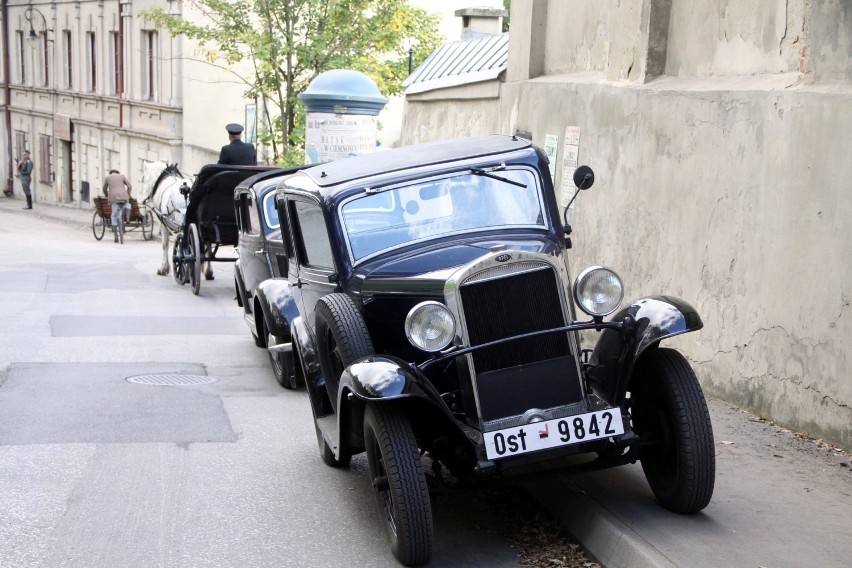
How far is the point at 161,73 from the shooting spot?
36.8 m

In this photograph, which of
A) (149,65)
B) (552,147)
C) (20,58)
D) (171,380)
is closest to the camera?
(171,380)

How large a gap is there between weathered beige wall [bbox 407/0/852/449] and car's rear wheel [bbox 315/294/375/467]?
3.00 metres

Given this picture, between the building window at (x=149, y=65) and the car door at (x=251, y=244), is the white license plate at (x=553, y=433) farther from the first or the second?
the building window at (x=149, y=65)

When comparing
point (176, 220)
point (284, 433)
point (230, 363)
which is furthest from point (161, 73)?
point (284, 433)

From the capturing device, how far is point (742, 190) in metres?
7.78

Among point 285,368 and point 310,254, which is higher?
point 310,254

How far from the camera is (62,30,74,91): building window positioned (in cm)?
4462

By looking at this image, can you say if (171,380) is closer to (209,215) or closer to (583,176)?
(583,176)

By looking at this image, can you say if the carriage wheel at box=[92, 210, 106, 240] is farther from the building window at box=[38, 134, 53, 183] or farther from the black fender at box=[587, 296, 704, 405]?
the black fender at box=[587, 296, 704, 405]

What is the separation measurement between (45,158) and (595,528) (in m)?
44.6

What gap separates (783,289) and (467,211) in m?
2.39

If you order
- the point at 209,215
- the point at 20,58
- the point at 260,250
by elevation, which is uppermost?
the point at 20,58

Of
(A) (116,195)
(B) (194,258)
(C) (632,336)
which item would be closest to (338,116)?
(B) (194,258)

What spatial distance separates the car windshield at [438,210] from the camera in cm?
626
